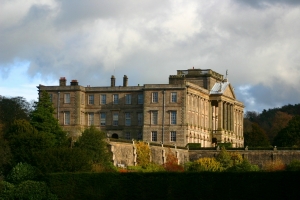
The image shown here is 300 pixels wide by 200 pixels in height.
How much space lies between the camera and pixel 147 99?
86.9 metres

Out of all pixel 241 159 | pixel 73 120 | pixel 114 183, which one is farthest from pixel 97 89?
pixel 114 183

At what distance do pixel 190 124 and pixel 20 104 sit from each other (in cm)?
1692

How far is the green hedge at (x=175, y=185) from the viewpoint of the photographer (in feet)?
164

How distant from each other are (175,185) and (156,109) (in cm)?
3514

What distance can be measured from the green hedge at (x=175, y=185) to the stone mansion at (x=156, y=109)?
33.6 metres

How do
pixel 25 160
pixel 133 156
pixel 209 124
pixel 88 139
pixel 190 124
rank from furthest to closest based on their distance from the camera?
pixel 209 124 → pixel 190 124 → pixel 133 156 → pixel 88 139 → pixel 25 160

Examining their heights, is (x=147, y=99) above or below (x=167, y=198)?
above

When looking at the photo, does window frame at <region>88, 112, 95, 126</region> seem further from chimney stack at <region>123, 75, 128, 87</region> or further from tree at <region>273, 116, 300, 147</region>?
tree at <region>273, 116, 300, 147</region>

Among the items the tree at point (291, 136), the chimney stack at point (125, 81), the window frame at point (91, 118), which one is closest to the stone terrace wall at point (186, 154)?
the tree at point (291, 136)

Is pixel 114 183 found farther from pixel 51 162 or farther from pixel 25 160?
pixel 25 160

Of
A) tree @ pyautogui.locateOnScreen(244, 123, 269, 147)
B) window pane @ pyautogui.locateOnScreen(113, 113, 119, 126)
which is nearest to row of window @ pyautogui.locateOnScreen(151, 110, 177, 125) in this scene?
window pane @ pyautogui.locateOnScreen(113, 113, 119, 126)

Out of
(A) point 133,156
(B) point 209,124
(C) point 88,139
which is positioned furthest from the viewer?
(B) point 209,124

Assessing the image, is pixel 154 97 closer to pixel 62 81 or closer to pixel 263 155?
pixel 62 81

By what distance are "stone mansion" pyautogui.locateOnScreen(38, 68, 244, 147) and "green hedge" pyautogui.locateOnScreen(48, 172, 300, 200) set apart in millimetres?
33551
